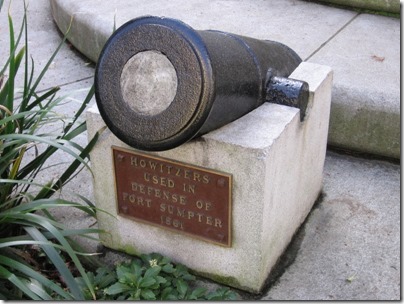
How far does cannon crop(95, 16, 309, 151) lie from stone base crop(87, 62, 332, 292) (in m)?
0.13

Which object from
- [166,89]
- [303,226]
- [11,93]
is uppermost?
[166,89]

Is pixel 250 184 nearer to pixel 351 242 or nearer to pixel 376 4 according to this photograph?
pixel 351 242

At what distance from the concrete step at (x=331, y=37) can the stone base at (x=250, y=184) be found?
57 cm

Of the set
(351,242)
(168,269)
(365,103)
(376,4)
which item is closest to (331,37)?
(376,4)

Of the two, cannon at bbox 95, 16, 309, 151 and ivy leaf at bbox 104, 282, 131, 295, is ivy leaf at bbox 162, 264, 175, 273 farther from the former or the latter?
cannon at bbox 95, 16, 309, 151

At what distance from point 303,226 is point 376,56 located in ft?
4.98

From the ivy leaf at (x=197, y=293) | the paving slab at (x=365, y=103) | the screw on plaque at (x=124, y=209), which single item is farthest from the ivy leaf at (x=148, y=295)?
the paving slab at (x=365, y=103)

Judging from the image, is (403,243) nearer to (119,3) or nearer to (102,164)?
(102,164)

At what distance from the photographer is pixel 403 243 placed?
3.03 metres

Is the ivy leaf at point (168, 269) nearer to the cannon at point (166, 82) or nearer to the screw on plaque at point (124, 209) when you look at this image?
the screw on plaque at point (124, 209)

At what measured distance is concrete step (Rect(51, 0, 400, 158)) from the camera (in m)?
3.66

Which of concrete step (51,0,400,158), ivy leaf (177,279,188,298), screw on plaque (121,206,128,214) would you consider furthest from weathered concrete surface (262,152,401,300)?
screw on plaque (121,206,128,214)

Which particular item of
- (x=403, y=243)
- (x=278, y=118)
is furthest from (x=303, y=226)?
(x=278, y=118)

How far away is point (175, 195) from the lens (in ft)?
8.93
